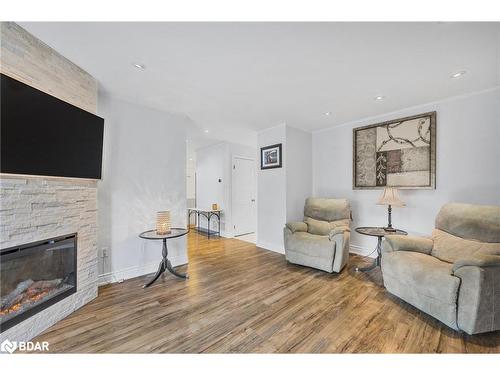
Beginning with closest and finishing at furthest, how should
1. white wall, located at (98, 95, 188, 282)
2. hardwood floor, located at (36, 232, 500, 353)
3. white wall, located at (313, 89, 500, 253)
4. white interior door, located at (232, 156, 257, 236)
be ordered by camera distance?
hardwood floor, located at (36, 232, 500, 353), white wall, located at (313, 89, 500, 253), white wall, located at (98, 95, 188, 282), white interior door, located at (232, 156, 257, 236)

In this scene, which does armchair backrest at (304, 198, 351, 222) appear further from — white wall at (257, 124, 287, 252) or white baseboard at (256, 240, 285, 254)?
white baseboard at (256, 240, 285, 254)

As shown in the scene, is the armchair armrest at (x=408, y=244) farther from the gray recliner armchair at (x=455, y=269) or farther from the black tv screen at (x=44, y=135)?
the black tv screen at (x=44, y=135)

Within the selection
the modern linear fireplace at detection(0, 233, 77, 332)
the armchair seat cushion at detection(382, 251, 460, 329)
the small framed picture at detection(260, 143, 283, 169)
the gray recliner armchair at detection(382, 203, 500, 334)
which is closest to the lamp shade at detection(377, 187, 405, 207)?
the gray recliner armchair at detection(382, 203, 500, 334)

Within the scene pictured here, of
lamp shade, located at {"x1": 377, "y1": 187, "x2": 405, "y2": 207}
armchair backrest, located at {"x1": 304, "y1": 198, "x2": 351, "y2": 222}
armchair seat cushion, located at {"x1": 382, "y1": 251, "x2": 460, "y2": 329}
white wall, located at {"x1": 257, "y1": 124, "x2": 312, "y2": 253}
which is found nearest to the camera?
armchair seat cushion, located at {"x1": 382, "y1": 251, "x2": 460, "y2": 329}

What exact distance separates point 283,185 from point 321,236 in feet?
3.66

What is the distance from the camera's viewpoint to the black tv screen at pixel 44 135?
139 cm

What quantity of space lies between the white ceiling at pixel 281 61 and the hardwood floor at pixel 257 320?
7.53 ft

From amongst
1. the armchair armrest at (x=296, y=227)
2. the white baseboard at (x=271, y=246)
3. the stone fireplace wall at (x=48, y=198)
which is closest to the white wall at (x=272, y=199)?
the white baseboard at (x=271, y=246)

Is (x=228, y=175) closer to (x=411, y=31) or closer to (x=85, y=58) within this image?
(x=85, y=58)

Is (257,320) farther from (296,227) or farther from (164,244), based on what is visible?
(296,227)

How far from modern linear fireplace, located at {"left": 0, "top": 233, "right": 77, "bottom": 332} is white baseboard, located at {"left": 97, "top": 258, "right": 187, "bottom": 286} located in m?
0.56

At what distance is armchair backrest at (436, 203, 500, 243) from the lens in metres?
1.96

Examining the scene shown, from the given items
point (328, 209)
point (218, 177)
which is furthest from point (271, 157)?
point (218, 177)

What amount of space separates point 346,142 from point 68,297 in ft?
14.2
